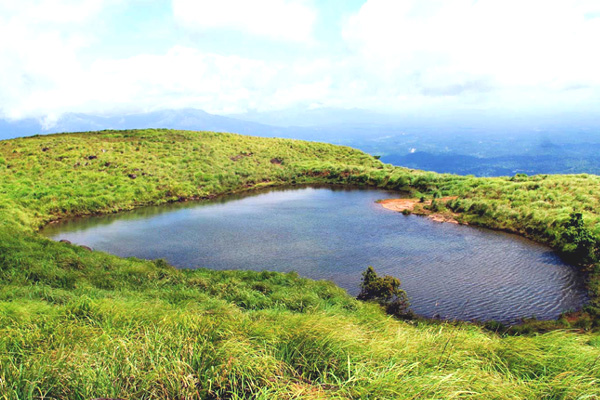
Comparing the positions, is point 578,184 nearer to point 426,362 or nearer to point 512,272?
point 512,272

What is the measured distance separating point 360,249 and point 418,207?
1159cm

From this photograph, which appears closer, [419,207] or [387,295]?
[387,295]

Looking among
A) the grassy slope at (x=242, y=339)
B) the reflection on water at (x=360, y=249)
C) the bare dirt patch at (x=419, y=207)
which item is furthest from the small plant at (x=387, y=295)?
the bare dirt patch at (x=419, y=207)

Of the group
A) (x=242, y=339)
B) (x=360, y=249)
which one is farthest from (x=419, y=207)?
(x=242, y=339)

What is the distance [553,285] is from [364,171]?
94.5ft

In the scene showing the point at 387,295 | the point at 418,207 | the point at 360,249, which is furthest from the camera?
the point at 418,207

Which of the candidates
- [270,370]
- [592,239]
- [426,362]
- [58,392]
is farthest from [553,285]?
[58,392]

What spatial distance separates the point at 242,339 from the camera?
4332 mm

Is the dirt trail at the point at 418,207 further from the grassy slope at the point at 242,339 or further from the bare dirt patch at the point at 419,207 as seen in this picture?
the grassy slope at the point at 242,339

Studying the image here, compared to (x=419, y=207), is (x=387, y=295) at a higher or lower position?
lower

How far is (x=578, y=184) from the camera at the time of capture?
26.2 meters

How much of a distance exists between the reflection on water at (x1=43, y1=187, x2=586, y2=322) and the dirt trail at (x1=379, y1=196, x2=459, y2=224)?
1.15 m

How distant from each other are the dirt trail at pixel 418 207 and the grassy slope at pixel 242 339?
4.86 ft

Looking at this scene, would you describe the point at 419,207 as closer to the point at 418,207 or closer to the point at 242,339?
the point at 418,207
